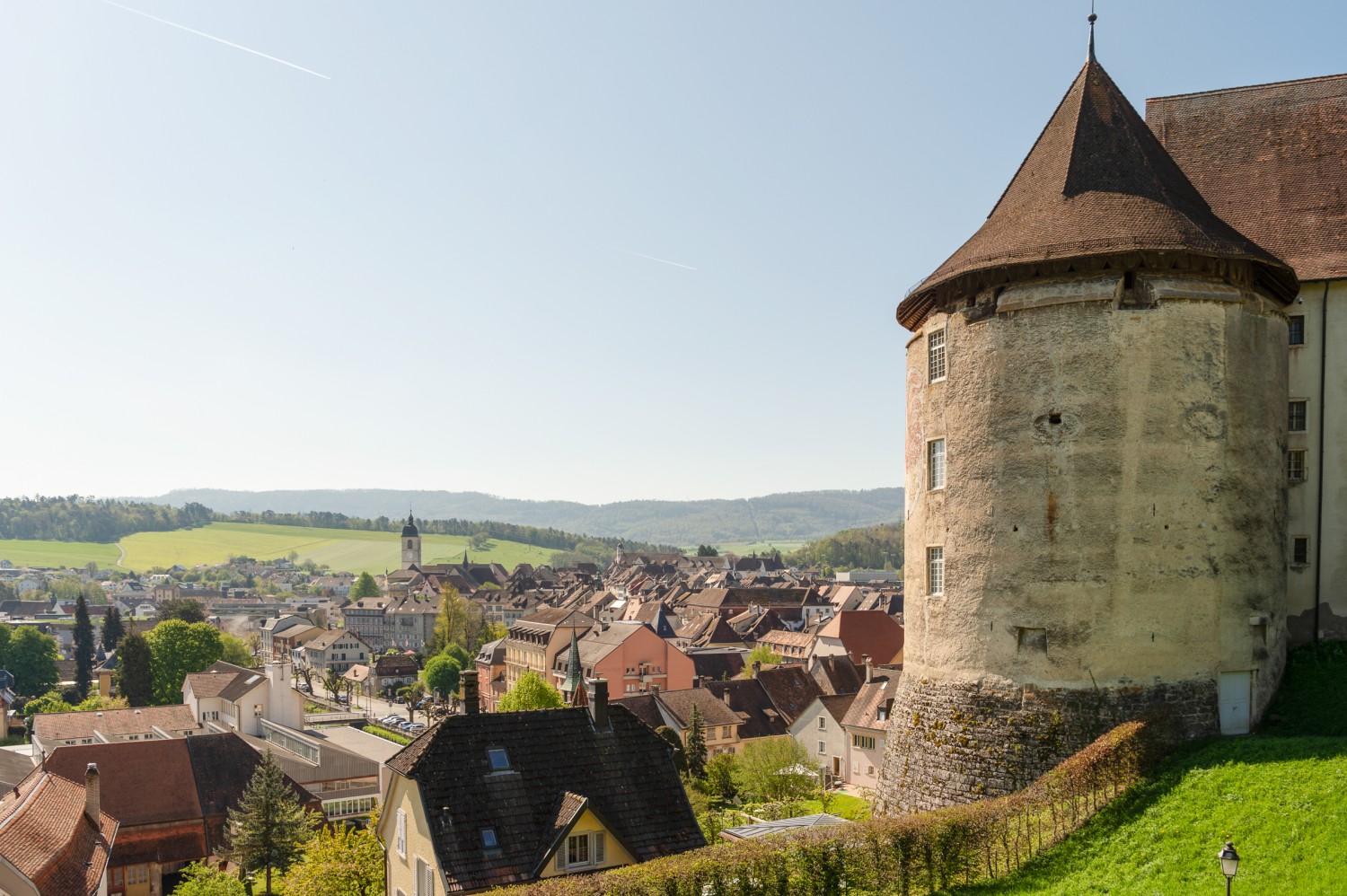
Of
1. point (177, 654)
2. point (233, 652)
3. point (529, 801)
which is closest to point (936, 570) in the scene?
point (529, 801)

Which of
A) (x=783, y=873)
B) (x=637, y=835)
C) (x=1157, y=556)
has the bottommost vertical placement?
(x=637, y=835)

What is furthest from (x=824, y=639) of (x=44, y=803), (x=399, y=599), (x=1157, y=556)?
(x=399, y=599)

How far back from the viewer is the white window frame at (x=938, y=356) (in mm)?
22891

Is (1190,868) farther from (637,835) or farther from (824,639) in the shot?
(824,639)

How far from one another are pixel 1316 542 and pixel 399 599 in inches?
6568

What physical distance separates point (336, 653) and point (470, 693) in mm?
113164

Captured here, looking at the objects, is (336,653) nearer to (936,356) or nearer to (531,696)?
(531,696)

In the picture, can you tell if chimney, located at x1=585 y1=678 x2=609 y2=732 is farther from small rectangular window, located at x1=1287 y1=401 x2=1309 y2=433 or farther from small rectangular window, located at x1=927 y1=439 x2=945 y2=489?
small rectangular window, located at x1=1287 y1=401 x2=1309 y2=433

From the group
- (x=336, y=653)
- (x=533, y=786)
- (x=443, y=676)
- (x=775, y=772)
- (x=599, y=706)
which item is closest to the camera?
(x=533, y=786)

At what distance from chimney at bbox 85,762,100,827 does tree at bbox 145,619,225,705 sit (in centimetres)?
5932

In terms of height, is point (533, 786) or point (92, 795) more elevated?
point (533, 786)

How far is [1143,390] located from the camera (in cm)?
2072

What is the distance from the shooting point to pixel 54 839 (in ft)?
104

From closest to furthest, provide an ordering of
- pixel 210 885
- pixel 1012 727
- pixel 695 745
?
pixel 1012 727, pixel 210 885, pixel 695 745
